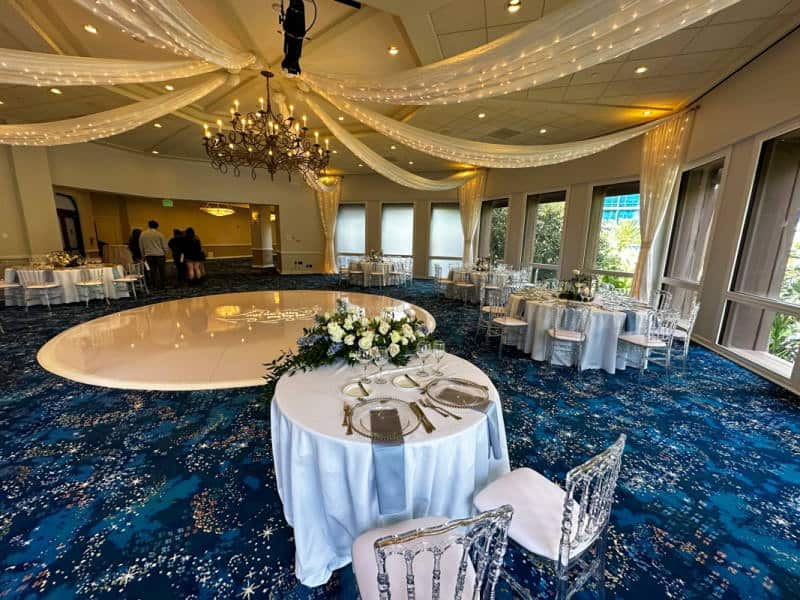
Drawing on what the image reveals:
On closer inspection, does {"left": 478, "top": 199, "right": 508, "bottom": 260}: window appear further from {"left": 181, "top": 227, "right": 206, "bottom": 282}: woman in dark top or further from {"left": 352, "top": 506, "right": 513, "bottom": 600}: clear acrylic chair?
{"left": 352, "top": 506, "right": 513, "bottom": 600}: clear acrylic chair

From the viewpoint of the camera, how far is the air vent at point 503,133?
22.2 ft

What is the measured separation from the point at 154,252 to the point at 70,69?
7146 millimetres

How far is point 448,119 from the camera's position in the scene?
620 cm

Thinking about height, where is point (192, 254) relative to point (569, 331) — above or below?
above

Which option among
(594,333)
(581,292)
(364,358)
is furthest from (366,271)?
(364,358)

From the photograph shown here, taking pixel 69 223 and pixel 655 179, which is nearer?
pixel 655 179

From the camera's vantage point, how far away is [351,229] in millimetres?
13109

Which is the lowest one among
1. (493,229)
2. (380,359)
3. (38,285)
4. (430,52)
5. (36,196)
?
(38,285)

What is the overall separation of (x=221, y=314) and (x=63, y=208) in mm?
8710

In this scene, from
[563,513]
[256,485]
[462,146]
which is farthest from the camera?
[462,146]

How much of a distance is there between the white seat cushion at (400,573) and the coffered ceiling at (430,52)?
4.16 m

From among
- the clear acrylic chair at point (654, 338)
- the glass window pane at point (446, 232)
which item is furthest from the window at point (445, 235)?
the clear acrylic chair at point (654, 338)

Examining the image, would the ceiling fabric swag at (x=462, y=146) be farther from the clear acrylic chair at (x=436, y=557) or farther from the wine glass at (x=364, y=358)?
the clear acrylic chair at (x=436, y=557)

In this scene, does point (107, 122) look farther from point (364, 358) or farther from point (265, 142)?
point (364, 358)
